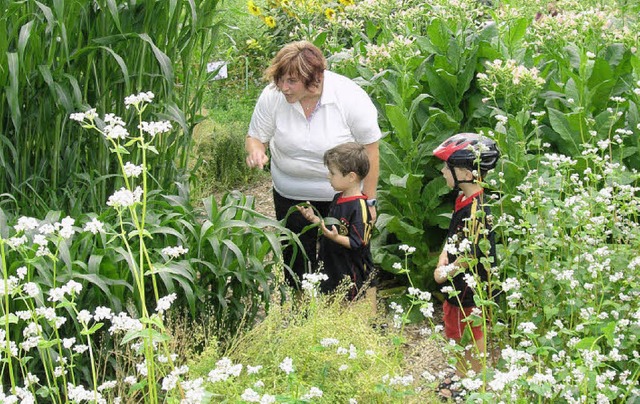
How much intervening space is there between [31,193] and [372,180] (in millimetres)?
1482

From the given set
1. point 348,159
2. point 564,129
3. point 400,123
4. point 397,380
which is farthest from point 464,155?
→ point 397,380

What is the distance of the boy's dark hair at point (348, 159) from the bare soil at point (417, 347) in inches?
22.8

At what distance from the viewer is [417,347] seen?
329 cm

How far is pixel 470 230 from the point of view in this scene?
3.49m

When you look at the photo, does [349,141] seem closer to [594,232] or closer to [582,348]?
[594,232]

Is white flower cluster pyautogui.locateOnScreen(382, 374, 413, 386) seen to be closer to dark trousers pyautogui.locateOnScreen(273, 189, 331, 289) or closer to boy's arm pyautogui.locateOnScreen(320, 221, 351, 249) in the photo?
boy's arm pyautogui.locateOnScreen(320, 221, 351, 249)

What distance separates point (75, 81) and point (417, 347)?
1.60 metres

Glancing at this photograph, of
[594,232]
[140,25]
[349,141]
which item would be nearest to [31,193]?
[140,25]

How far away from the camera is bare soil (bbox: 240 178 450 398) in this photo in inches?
128

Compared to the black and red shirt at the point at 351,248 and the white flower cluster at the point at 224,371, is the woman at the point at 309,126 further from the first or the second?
the white flower cluster at the point at 224,371

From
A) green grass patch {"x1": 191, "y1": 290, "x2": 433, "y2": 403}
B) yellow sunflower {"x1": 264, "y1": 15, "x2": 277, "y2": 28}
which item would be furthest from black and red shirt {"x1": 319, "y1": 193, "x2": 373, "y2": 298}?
yellow sunflower {"x1": 264, "y1": 15, "x2": 277, "y2": 28}

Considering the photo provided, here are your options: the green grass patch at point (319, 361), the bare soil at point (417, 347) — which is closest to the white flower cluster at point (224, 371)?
the green grass patch at point (319, 361)

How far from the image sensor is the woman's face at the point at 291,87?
169 inches

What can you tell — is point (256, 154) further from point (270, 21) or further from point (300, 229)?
point (270, 21)
